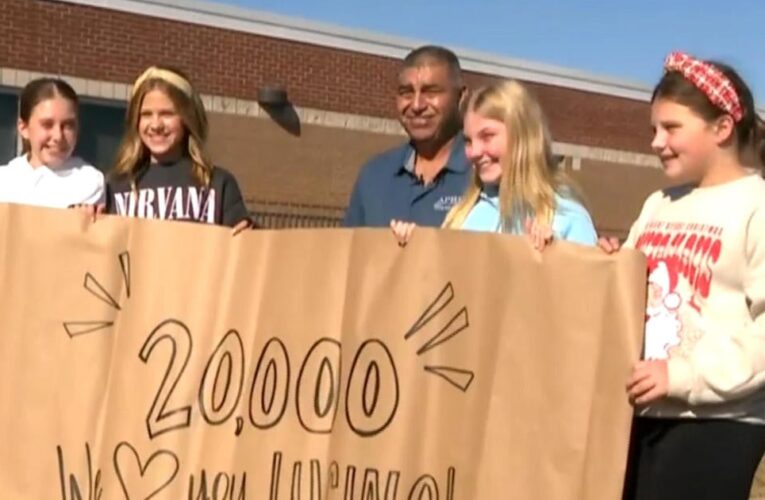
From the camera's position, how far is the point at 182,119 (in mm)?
4488

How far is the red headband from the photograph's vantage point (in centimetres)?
334

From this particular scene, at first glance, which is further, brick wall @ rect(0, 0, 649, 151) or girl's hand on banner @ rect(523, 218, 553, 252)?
brick wall @ rect(0, 0, 649, 151)

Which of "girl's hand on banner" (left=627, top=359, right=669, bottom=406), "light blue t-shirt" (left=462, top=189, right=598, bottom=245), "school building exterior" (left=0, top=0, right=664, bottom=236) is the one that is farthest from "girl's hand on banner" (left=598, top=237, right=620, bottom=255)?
"school building exterior" (left=0, top=0, right=664, bottom=236)

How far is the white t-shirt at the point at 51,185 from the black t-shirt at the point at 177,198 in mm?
111

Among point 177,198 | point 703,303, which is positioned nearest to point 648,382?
point 703,303

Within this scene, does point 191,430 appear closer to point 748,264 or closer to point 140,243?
point 140,243

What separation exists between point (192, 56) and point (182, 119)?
16479 mm

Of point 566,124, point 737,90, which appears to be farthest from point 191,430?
point 566,124

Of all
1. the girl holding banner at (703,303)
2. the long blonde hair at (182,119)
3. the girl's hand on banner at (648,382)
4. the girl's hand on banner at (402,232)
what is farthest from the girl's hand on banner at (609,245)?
the long blonde hair at (182,119)

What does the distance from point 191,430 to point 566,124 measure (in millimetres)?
23924

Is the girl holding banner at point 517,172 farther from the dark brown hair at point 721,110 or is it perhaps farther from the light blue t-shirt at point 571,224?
the dark brown hair at point 721,110

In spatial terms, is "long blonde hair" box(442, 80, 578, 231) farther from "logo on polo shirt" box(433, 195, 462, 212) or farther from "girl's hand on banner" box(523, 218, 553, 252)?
"logo on polo shirt" box(433, 195, 462, 212)

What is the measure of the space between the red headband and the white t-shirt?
2.21 metres

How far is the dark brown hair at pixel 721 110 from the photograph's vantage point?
132 inches
